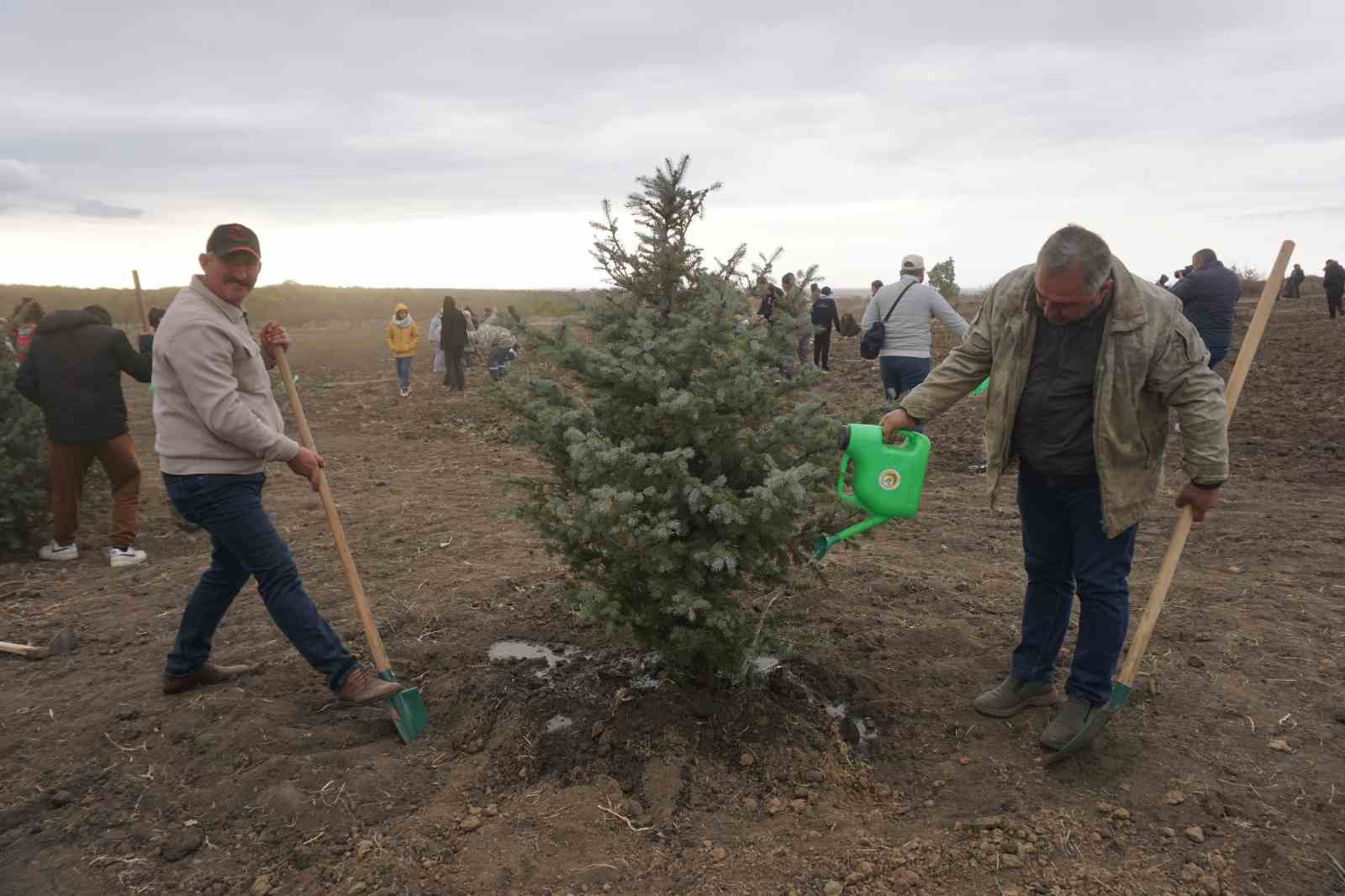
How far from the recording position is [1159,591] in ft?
11.9

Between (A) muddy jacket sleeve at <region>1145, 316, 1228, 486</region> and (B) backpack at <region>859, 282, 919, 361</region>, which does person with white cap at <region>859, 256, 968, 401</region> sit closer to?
(B) backpack at <region>859, 282, 919, 361</region>

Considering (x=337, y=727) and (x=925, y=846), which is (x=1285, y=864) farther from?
(x=337, y=727)

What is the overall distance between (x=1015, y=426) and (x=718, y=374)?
119 cm

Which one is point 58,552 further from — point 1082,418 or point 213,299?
point 1082,418

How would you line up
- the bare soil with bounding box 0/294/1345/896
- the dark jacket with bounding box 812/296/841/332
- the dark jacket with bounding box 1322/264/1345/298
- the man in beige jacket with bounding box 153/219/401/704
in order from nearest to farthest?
the bare soil with bounding box 0/294/1345/896 < the man in beige jacket with bounding box 153/219/401/704 < the dark jacket with bounding box 812/296/841/332 < the dark jacket with bounding box 1322/264/1345/298

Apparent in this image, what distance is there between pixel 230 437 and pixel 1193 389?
3.58 meters

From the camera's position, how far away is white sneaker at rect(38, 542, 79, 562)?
6.50 m

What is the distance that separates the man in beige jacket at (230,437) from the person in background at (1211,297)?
8.03m

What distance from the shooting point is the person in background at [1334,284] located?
1948 cm

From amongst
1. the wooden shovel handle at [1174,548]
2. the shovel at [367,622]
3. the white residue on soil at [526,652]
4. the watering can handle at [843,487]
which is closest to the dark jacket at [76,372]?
the shovel at [367,622]

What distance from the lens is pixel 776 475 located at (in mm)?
3174

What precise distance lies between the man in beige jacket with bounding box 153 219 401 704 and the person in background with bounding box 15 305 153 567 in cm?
266

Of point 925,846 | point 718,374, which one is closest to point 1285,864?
point 925,846

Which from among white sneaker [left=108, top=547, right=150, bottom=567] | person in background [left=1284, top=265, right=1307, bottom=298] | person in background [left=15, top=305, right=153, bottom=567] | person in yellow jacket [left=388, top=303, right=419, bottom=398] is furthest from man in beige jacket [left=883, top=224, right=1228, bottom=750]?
person in background [left=1284, top=265, right=1307, bottom=298]
